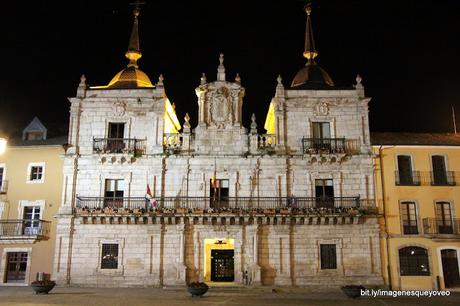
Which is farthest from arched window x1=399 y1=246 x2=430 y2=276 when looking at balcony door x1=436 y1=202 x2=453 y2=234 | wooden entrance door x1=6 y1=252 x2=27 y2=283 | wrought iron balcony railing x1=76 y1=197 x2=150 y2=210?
wooden entrance door x1=6 y1=252 x2=27 y2=283

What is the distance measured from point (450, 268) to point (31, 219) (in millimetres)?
26732

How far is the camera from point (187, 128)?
110 ft

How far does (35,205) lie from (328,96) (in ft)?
68.0

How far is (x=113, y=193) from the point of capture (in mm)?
32656

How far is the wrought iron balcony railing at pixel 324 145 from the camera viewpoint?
32.8 m

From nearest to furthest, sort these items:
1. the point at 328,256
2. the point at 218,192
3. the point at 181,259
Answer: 1. the point at 181,259
2. the point at 328,256
3. the point at 218,192

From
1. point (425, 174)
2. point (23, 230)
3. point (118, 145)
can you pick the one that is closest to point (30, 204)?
point (23, 230)

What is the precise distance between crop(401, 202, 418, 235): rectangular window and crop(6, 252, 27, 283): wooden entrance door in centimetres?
2424

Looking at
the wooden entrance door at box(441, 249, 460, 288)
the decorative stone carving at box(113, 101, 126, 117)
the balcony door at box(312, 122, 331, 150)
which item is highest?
the decorative stone carving at box(113, 101, 126, 117)

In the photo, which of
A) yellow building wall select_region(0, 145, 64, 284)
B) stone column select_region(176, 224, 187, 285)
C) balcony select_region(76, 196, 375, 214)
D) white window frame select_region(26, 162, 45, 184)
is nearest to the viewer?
stone column select_region(176, 224, 187, 285)

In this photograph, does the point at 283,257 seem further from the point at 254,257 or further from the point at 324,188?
the point at 324,188

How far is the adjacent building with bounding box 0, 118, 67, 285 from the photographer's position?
3194 cm

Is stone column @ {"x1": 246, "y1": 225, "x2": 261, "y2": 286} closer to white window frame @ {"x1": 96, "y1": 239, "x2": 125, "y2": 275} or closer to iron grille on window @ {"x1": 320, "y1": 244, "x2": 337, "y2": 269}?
iron grille on window @ {"x1": 320, "y1": 244, "x2": 337, "y2": 269}

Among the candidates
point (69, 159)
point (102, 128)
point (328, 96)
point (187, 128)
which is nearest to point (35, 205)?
point (69, 159)
